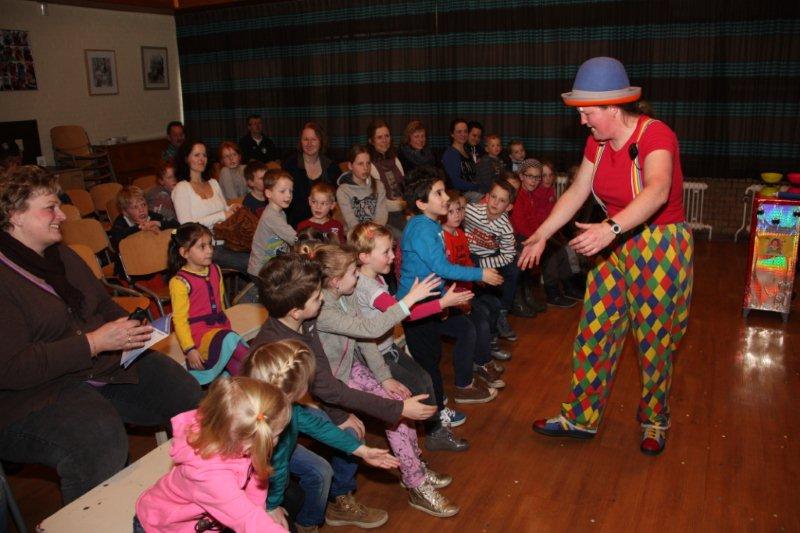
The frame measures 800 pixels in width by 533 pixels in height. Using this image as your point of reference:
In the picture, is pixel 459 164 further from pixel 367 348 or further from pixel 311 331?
pixel 311 331

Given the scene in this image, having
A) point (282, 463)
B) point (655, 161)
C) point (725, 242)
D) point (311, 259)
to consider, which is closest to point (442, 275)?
point (311, 259)

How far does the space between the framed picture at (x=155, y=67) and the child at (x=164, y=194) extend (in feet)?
13.7

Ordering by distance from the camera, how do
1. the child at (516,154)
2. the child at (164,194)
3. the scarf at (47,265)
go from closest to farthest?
the scarf at (47,265), the child at (164,194), the child at (516,154)

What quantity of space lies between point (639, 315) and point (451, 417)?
103cm

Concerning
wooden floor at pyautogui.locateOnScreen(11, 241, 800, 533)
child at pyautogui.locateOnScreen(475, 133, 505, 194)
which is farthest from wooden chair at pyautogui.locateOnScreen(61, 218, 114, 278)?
child at pyautogui.locateOnScreen(475, 133, 505, 194)

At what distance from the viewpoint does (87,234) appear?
14.1 ft

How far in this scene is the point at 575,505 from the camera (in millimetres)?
2561

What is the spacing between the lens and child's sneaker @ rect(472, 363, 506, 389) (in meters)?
3.54

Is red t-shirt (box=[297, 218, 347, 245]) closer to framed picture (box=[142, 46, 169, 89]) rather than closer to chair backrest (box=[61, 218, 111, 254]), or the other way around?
chair backrest (box=[61, 218, 111, 254])

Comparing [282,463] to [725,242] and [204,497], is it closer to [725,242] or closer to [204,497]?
[204,497]

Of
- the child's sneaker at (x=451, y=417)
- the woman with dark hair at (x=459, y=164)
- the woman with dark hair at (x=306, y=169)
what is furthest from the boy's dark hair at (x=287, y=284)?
the woman with dark hair at (x=459, y=164)

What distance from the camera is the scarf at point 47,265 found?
2186 mm

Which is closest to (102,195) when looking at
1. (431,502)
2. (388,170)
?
(388,170)

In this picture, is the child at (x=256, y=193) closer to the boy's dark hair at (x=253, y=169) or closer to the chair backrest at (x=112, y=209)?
the boy's dark hair at (x=253, y=169)
